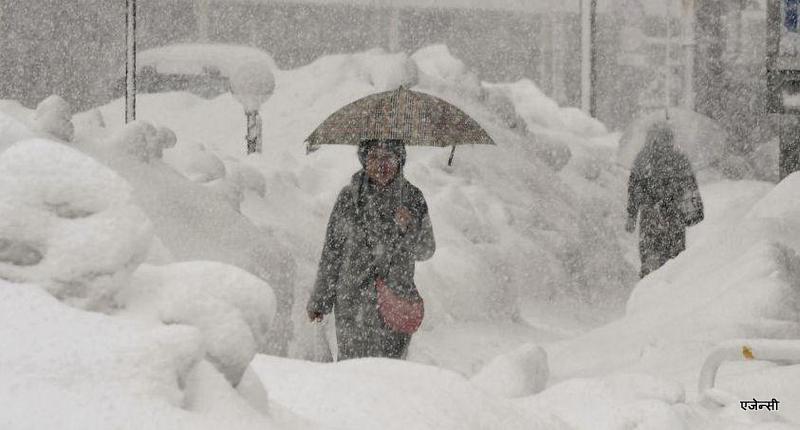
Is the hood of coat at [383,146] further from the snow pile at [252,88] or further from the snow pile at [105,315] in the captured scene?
the snow pile at [252,88]

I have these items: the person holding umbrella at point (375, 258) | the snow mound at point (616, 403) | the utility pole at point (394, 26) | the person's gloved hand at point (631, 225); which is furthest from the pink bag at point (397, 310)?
the utility pole at point (394, 26)

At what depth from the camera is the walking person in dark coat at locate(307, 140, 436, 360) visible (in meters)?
5.88

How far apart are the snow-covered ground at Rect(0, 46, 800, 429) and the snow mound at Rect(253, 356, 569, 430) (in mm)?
10

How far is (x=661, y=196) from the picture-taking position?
1042 centimetres

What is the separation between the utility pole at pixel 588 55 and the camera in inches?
867

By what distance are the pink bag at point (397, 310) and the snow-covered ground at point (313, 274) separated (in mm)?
484

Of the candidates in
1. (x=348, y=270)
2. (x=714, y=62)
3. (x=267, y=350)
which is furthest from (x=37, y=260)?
(x=714, y=62)

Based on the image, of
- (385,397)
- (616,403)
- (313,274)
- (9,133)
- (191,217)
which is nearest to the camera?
(9,133)

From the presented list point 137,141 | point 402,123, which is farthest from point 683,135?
point 402,123

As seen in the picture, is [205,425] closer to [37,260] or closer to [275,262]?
[37,260]

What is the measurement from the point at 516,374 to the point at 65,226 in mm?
3126

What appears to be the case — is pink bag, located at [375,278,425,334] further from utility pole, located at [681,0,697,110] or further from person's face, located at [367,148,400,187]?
utility pole, located at [681,0,697,110]

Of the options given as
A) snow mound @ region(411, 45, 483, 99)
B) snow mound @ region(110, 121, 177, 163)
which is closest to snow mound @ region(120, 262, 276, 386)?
snow mound @ region(110, 121, 177, 163)

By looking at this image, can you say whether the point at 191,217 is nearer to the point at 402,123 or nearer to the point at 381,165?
the point at 402,123
